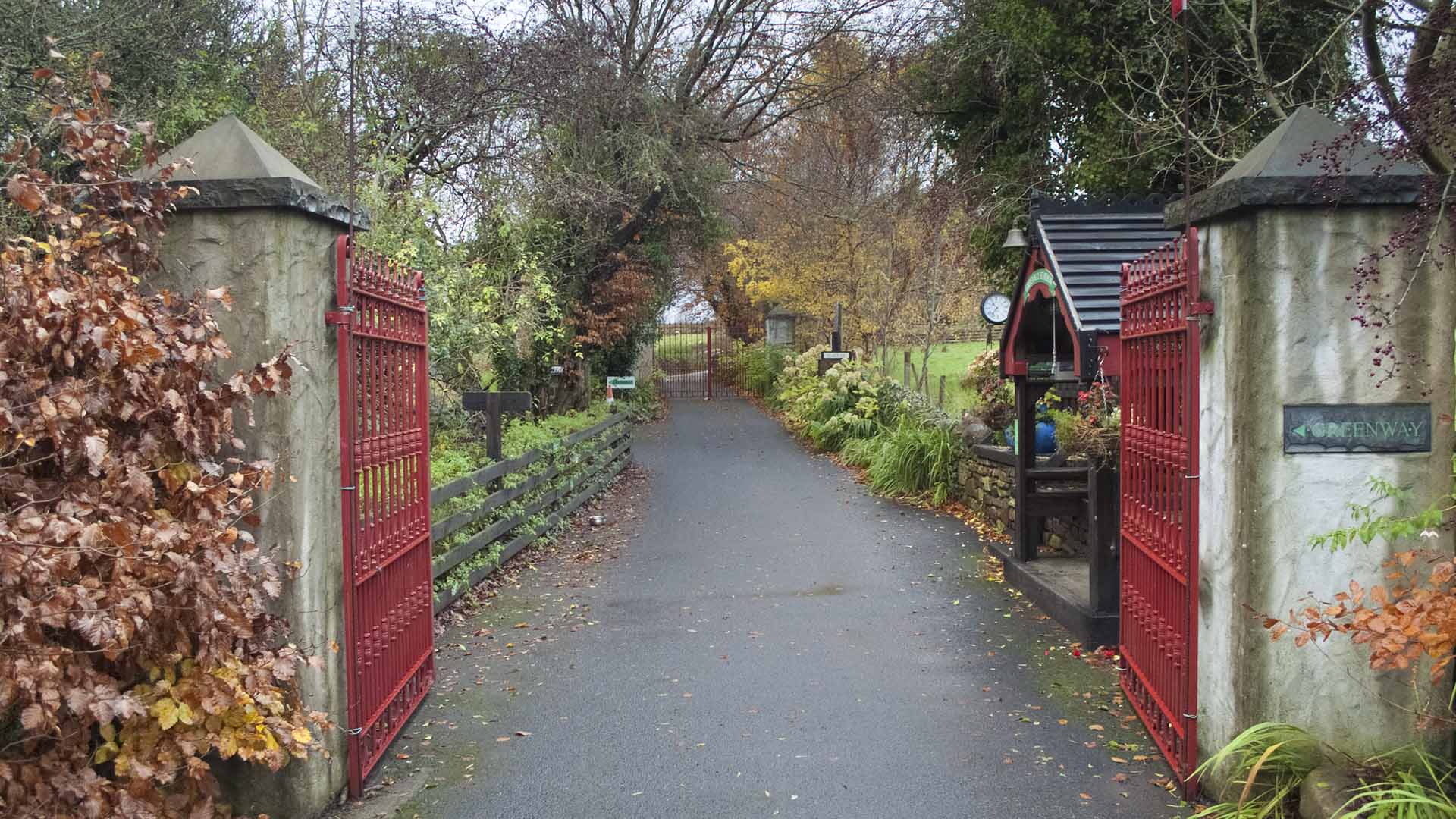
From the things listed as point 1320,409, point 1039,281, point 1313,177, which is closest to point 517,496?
point 1039,281

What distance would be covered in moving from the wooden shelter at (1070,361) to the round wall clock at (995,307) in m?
0.81

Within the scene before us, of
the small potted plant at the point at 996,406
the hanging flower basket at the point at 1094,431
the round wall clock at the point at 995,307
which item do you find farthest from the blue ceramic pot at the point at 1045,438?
the hanging flower basket at the point at 1094,431

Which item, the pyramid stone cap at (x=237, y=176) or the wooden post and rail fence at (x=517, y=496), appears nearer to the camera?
the pyramid stone cap at (x=237, y=176)

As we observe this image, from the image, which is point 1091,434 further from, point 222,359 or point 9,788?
point 9,788

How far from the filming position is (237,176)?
4055 millimetres

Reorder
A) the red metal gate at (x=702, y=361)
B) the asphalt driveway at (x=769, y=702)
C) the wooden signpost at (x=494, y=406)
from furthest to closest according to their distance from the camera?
the red metal gate at (x=702, y=361) < the wooden signpost at (x=494, y=406) < the asphalt driveway at (x=769, y=702)

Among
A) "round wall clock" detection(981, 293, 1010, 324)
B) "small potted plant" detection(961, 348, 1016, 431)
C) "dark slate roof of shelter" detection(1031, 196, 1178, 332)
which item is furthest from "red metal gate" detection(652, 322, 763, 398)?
"dark slate roof of shelter" detection(1031, 196, 1178, 332)

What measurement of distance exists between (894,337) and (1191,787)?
1951 cm

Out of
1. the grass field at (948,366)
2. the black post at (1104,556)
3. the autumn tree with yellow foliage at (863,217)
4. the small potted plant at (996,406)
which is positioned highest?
the autumn tree with yellow foliage at (863,217)

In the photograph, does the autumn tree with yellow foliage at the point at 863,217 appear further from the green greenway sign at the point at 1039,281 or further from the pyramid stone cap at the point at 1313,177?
the pyramid stone cap at the point at 1313,177

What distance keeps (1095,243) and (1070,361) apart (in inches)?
39.4

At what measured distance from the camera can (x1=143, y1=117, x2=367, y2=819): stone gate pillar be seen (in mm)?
4043

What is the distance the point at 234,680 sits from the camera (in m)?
3.51

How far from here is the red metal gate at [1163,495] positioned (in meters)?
4.34
